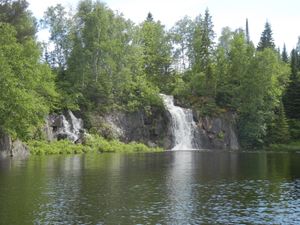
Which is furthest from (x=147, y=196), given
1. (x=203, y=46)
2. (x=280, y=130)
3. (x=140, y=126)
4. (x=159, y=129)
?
(x=203, y=46)

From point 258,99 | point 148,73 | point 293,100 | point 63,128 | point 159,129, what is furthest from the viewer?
point 148,73

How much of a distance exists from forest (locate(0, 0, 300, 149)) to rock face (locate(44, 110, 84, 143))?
1844mm

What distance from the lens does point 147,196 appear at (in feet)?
83.7

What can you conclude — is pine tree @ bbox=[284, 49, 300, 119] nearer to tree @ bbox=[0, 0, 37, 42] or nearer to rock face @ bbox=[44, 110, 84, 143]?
rock face @ bbox=[44, 110, 84, 143]

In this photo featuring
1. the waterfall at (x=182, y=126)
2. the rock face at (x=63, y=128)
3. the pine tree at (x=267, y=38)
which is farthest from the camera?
the pine tree at (x=267, y=38)

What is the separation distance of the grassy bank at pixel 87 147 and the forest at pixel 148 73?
313 cm

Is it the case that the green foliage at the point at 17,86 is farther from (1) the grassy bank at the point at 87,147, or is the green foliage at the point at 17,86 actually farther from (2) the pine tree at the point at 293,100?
(2) the pine tree at the point at 293,100

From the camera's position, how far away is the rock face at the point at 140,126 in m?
77.6

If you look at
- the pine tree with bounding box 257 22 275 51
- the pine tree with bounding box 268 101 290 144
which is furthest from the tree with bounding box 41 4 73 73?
the pine tree with bounding box 257 22 275 51

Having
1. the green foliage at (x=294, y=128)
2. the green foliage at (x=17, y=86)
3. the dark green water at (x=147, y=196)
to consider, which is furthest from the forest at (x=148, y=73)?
the dark green water at (x=147, y=196)

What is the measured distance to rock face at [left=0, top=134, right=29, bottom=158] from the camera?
53312 mm

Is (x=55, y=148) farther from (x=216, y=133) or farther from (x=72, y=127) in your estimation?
(x=216, y=133)

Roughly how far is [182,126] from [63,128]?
22622 mm

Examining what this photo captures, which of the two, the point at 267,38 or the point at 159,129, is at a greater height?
the point at 267,38
